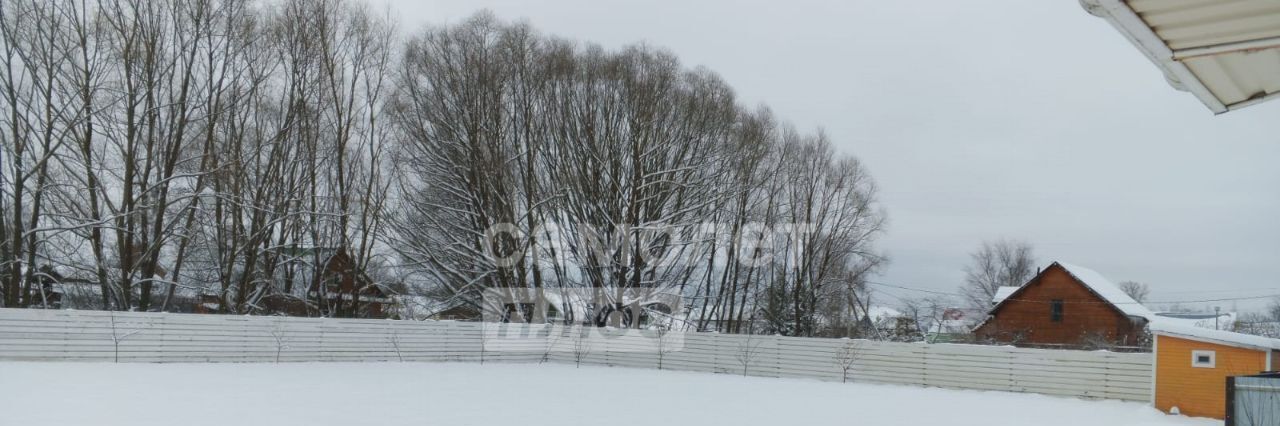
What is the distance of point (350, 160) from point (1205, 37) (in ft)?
74.0

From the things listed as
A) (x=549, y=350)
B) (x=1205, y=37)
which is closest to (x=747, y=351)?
(x=549, y=350)

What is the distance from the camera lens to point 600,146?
24.0 meters

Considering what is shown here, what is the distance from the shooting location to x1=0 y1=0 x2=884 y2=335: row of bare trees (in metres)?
16.8

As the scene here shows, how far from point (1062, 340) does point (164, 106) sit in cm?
3206

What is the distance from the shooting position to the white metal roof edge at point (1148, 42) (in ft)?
8.00

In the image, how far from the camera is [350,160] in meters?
23.0

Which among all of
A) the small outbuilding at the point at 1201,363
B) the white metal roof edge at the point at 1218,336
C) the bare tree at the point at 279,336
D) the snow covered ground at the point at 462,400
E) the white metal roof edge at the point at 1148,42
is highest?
the white metal roof edge at the point at 1148,42

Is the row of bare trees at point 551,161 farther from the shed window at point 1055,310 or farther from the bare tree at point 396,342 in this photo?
the shed window at point 1055,310

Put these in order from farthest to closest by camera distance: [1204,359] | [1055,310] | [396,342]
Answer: [1055,310] < [396,342] < [1204,359]

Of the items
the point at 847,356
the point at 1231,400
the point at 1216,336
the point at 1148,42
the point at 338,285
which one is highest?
the point at 1148,42

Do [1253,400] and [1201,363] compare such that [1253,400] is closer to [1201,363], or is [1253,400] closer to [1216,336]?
[1216,336]

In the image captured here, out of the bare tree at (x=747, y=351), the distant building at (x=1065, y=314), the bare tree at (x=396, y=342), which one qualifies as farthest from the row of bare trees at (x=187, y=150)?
the distant building at (x=1065, y=314)

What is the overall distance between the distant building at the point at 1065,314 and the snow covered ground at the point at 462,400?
20.0 m

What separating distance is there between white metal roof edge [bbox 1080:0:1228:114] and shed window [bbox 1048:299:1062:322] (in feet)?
110
